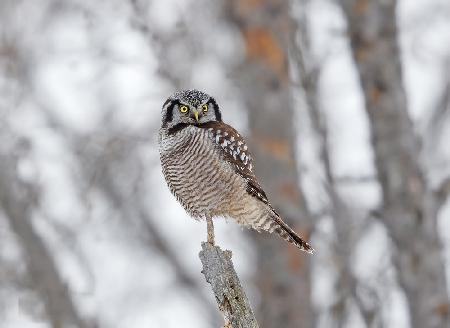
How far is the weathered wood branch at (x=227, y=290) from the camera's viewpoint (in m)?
4.60

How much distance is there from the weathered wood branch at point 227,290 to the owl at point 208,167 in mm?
1069

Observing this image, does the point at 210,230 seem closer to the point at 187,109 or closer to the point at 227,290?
the point at 187,109

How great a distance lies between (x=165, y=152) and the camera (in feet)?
20.1

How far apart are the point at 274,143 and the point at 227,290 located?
6361 millimetres

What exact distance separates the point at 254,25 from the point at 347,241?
128 inches

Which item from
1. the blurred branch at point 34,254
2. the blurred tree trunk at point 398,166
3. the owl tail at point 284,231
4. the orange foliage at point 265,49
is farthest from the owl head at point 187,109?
the orange foliage at point 265,49

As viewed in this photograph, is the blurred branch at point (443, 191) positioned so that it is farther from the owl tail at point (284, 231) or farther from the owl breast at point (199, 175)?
the owl breast at point (199, 175)

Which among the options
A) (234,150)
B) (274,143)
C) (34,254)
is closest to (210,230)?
(234,150)

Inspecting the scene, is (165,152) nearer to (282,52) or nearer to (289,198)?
(289,198)

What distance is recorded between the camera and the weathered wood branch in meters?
4.60

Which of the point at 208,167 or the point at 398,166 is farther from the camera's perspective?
the point at 398,166

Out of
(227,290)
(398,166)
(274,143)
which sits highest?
(274,143)

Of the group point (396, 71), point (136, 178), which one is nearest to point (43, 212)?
point (136, 178)

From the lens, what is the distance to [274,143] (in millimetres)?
10992
